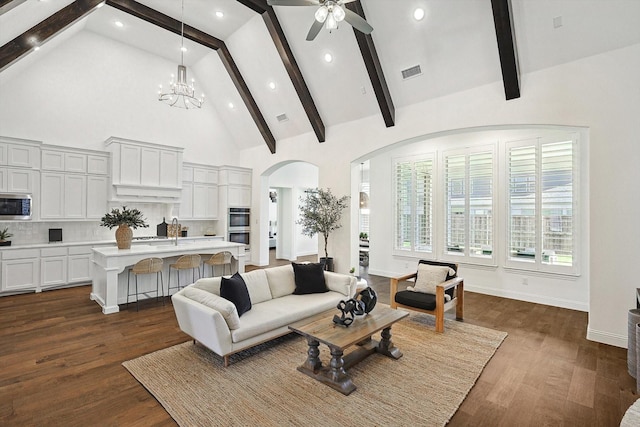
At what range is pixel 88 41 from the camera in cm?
688

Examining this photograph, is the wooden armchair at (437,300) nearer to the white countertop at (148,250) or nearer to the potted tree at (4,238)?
the white countertop at (148,250)

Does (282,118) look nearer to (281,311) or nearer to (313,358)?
(281,311)

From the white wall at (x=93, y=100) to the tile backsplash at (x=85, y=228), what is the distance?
162 cm

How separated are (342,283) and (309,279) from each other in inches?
19.0

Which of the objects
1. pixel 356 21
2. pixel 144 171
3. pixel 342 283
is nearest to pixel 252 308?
pixel 342 283

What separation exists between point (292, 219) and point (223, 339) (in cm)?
760

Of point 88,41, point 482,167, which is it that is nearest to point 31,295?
point 88,41

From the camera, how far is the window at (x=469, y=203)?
605 centimetres

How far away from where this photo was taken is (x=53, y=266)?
6.00 meters

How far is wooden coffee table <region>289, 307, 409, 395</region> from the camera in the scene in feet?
9.13

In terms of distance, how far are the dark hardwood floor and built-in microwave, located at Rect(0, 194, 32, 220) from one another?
1.78 meters

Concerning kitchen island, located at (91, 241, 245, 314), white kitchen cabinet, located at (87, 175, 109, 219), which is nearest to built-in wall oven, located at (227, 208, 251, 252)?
kitchen island, located at (91, 241, 245, 314)

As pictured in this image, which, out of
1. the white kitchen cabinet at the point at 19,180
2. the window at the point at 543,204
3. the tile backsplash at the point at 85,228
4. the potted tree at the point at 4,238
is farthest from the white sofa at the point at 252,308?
the tile backsplash at the point at 85,228

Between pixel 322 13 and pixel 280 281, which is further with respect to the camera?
pixel 280 281
